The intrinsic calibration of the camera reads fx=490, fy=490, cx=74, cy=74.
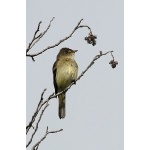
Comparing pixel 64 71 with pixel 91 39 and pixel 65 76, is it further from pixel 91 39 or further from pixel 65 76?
pixel 91 39

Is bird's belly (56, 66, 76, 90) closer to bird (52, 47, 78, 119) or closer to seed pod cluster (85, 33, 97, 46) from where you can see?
bird (52, 47, 78, 119)

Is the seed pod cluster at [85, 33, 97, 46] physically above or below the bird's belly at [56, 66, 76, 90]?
above

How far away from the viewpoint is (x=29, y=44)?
7.00ft

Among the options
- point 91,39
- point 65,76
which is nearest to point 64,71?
point 65,76

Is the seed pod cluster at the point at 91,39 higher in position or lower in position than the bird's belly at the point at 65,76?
higher

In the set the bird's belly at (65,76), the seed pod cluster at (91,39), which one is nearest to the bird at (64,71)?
the bird's belly at (65,76)

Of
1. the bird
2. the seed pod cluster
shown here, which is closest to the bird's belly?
the bird

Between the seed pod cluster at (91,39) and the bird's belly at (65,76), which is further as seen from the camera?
the bird's belly at (65,76)

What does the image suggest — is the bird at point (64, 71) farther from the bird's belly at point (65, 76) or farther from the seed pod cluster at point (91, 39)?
the seed pod cluster at point (91, 39)
